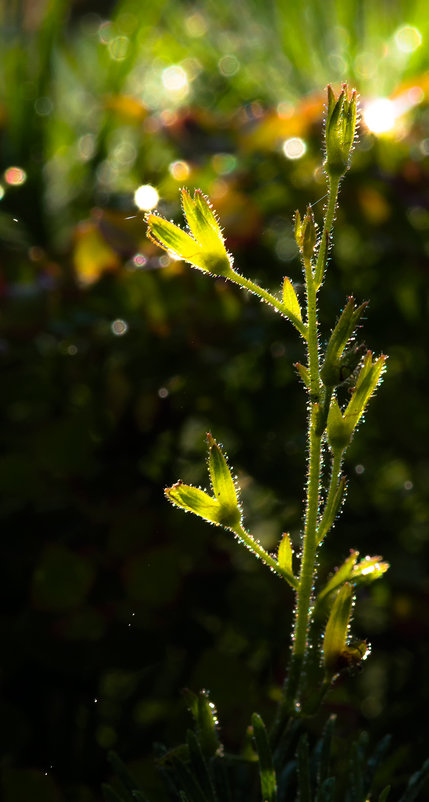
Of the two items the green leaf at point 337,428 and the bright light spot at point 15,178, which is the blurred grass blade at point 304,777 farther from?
the bright light spot at point 15,178

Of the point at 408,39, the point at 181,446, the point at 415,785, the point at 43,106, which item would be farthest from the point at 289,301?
the point at 408,39

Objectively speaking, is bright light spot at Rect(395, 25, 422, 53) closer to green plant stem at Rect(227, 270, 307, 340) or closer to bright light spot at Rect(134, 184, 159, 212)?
bright light spot at Rect(134, 184, 159, 212)

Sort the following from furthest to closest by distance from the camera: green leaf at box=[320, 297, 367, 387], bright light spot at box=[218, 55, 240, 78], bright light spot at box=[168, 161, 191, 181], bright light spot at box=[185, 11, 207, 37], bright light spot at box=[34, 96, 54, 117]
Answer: bright light spot at box=[185, 11, 207, 37], bright light spot at box=[218, 55, 240, 78], bright light spot at box=[34, 96, 54, 117], bright light spot at box=[168, 161, 191, 181], green leaf at box=[320, 297, 367, 387]

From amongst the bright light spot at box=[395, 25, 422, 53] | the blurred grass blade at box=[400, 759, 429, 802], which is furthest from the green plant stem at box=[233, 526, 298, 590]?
the bright light spot at box=[395, 25, 422, 53]

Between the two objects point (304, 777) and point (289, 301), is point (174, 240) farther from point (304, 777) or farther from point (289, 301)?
point (304, 777)

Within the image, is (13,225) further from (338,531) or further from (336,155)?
(336,155)

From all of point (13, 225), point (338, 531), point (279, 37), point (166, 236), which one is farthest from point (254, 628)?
point (279, 37)

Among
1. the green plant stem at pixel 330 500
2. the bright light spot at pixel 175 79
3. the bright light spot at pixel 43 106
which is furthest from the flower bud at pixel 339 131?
the bright light spot at pixel 175 79
